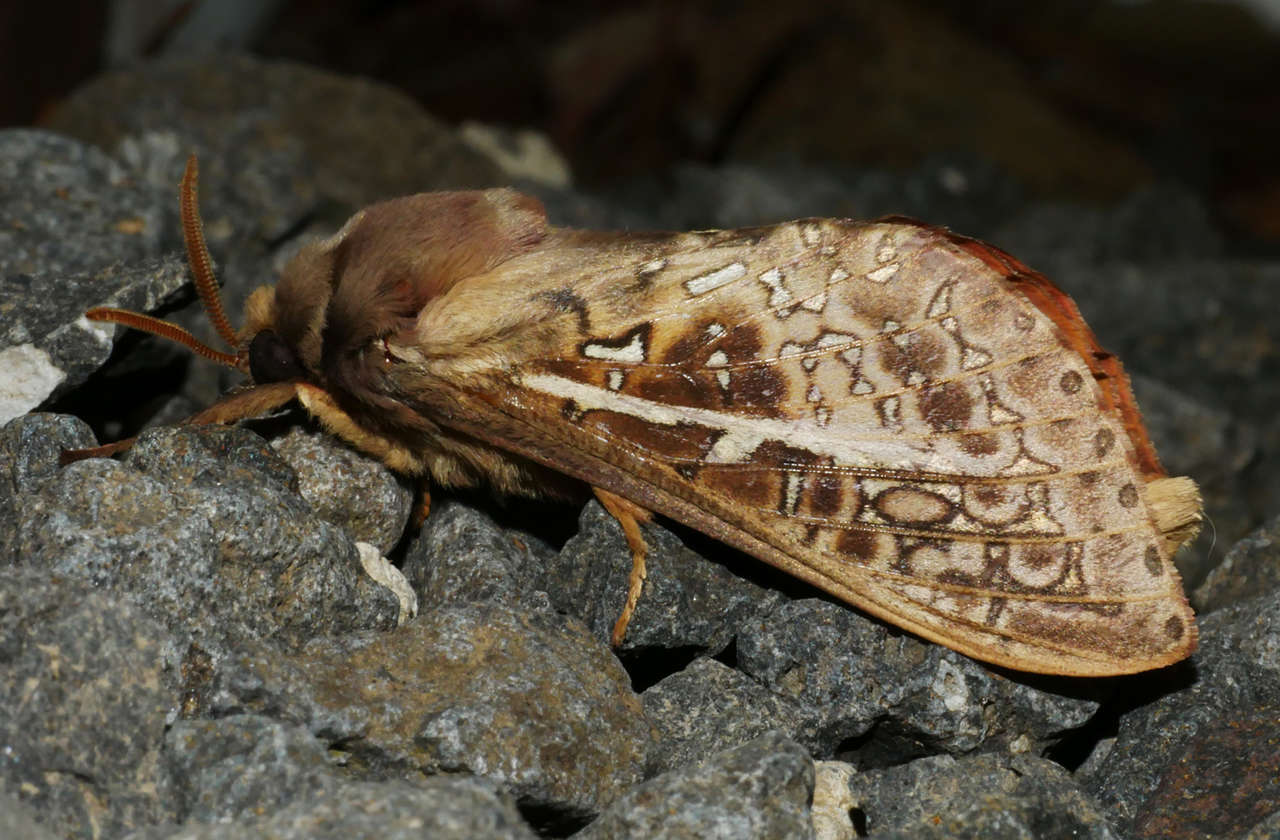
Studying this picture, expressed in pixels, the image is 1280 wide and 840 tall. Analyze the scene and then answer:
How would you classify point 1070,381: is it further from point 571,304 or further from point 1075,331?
point 571,304

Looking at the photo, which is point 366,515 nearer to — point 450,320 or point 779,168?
point 450,320

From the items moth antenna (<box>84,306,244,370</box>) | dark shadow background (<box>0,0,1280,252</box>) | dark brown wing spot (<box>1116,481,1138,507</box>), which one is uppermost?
moth antenna (<box>84,306,244,370</box>)

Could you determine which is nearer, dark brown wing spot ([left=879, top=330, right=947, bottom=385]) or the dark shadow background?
dark brown wing spot ([left=879, top=330, right=947, bottom=385])

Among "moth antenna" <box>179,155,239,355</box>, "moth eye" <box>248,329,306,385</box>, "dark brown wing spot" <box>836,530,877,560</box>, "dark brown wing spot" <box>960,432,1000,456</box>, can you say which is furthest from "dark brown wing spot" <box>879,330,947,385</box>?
"moth antenna" <box>179,155,239,355</box>

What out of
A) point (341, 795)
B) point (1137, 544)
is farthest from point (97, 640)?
point (1137, 544)

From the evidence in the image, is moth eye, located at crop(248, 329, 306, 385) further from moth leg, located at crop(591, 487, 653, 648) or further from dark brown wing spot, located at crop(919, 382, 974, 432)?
dark brown wing spot, located at crop(919, 382, 974, 432)

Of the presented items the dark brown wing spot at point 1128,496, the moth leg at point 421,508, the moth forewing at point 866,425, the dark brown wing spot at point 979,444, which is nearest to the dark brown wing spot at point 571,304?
the moth forewing at point 866,425

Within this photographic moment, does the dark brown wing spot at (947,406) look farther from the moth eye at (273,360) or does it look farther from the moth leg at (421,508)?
the moth eye at (273,360)
